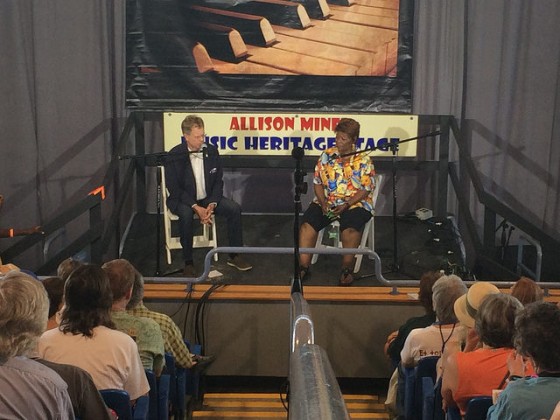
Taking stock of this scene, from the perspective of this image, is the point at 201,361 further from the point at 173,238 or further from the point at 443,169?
the point at 443,169

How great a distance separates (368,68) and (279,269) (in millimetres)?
1999

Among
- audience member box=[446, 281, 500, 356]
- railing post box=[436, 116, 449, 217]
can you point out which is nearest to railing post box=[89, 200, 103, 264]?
railing post box=[436, 116, 449, 217]

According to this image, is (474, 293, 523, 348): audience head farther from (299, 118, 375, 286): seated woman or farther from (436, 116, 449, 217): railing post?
(436, 116, 449, 217): railing post

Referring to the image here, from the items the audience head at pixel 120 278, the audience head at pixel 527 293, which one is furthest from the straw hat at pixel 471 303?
the audience head at pixel 120 278

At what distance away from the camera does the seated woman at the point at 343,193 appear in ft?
16.7

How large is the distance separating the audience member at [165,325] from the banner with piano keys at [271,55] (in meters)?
3.37

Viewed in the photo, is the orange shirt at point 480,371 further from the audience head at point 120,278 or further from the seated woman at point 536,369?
the audience head at point 120,278

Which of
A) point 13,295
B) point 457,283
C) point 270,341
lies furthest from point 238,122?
point 13,295

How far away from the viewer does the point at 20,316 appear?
195 cm

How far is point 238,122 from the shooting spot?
6160mm

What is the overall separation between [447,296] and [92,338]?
1299mm

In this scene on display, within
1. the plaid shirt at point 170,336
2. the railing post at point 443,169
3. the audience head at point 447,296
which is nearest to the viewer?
the audience head at point 447,296

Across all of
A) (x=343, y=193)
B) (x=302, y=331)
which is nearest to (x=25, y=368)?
(x=302, y=331)

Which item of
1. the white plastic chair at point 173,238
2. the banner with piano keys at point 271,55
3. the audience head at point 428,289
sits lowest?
the white plastic chair at point 173,238
